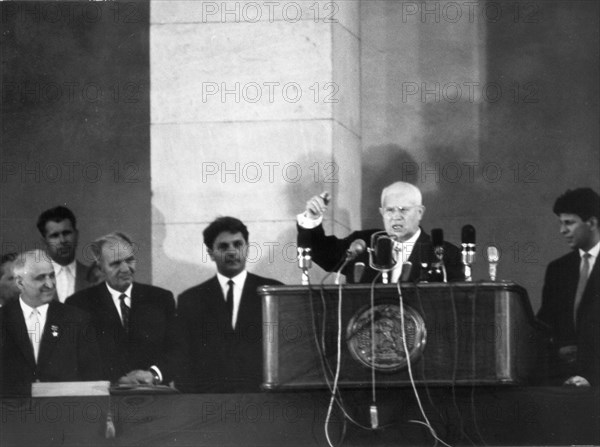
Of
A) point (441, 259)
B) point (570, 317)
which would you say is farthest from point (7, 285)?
point (570, 317)

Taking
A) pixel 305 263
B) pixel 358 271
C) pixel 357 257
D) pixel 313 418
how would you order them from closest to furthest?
1. pixel 305 263
2. pixel 313 418
3. pixel 358 271
4. pixel 357 257

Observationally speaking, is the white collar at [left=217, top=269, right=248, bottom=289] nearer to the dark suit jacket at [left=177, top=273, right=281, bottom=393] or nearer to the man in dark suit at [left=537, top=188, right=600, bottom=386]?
the dark suit jacket at [left=177, top=273, right=281, bottom=393]

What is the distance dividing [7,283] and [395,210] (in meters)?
2.51

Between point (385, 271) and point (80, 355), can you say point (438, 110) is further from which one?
point (80, 355)

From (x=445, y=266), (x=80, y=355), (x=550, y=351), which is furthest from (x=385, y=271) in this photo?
(x=80, y=355)

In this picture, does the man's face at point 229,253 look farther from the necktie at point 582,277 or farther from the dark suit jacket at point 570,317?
the necktie at point 582,277

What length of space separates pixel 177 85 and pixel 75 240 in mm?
1205

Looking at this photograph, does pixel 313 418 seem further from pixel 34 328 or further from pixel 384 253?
pixel 34 328

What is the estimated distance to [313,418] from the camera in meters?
7.47

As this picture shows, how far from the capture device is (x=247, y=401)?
7473 millimetres

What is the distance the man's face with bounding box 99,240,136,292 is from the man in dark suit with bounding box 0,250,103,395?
1.00ft

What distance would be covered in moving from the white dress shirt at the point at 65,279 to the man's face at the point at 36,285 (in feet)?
0.11

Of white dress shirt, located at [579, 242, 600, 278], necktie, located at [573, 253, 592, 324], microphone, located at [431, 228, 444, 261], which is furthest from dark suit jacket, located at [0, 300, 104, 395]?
white dress shirt, located at [579, 242, 600, 278]

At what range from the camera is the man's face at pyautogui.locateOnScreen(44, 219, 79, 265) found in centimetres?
909
